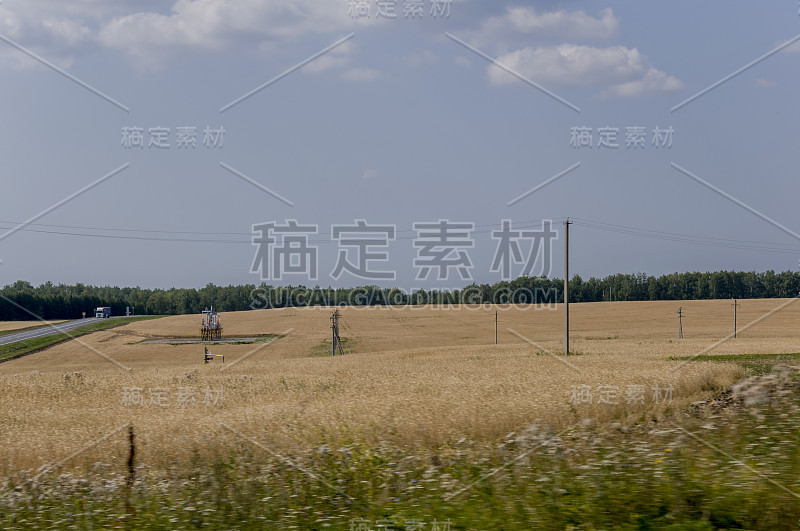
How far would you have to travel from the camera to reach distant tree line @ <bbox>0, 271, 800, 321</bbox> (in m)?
109

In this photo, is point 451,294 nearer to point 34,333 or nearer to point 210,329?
point 210,329

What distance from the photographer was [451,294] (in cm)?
10506

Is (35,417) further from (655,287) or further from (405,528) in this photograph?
(655,287)

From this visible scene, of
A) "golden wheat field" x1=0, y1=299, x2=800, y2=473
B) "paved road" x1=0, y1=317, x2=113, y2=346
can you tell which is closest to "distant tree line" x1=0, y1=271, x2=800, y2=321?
"paved road" x1=0, y1=317, x2=113, y2=346

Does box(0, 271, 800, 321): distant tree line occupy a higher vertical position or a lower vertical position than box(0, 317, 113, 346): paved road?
higher

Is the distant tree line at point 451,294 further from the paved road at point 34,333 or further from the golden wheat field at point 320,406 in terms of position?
the golden wheat field at point 320,406

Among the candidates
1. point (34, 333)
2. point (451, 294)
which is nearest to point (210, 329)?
point (34, 333)

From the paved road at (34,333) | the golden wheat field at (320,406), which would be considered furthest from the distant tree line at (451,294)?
the golden wheat field at (320,406)

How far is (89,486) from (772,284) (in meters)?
150

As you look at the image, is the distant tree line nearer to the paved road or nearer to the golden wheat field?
the paved road

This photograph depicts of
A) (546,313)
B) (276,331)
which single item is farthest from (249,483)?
(546,313)

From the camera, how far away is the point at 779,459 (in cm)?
747

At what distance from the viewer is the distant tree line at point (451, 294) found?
356 feet

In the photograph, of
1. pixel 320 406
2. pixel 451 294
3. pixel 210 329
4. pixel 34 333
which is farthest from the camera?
pixel 451 294
